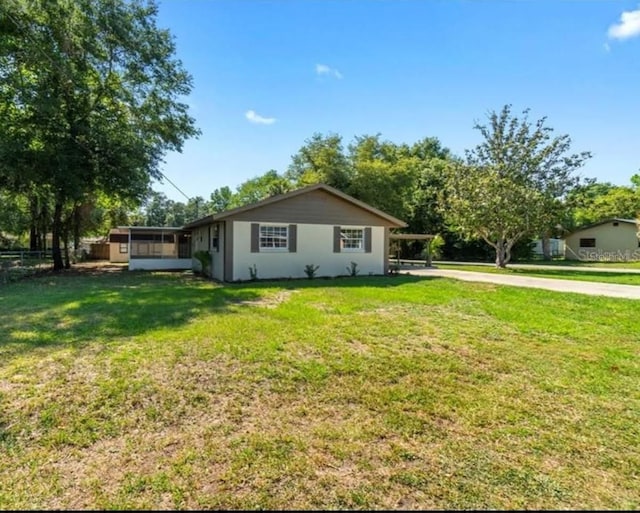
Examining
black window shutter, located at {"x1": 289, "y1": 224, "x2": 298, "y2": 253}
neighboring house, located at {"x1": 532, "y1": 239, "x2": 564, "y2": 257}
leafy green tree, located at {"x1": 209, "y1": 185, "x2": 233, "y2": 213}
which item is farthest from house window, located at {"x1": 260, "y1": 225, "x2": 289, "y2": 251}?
leafy green tree, located at {"x1": 209, "y1": 185, "x2": 233, "y2": 213}

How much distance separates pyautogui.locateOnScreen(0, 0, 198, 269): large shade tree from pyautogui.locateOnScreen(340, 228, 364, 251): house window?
8947 millimetres

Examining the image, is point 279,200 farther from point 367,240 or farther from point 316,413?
point 316,413

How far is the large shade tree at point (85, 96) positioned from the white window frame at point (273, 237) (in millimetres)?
6332

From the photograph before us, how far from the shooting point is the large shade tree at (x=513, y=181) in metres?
19.8

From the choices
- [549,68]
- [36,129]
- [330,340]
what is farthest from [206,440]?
[36,129]

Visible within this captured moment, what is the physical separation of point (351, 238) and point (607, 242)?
25136mm

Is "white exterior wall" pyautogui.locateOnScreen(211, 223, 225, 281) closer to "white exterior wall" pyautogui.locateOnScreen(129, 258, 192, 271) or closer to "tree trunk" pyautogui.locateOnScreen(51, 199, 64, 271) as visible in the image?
"white exterior wall" pyautogui.locateOnScreen(129, 258, 192, 271)

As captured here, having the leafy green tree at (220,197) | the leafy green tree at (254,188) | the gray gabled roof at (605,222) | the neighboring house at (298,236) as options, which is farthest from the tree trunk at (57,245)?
the leafy green tree at (220,197)

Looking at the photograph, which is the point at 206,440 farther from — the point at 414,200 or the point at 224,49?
the point at 414,200

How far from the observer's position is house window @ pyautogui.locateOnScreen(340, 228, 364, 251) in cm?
1572

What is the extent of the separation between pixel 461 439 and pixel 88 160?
56.1 feet

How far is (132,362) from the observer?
4496mm

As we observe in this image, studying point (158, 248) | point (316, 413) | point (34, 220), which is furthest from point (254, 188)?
point (316, 413)

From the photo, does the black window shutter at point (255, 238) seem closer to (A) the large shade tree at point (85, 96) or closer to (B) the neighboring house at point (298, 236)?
(B) the neighboring house at point (298, 236)
